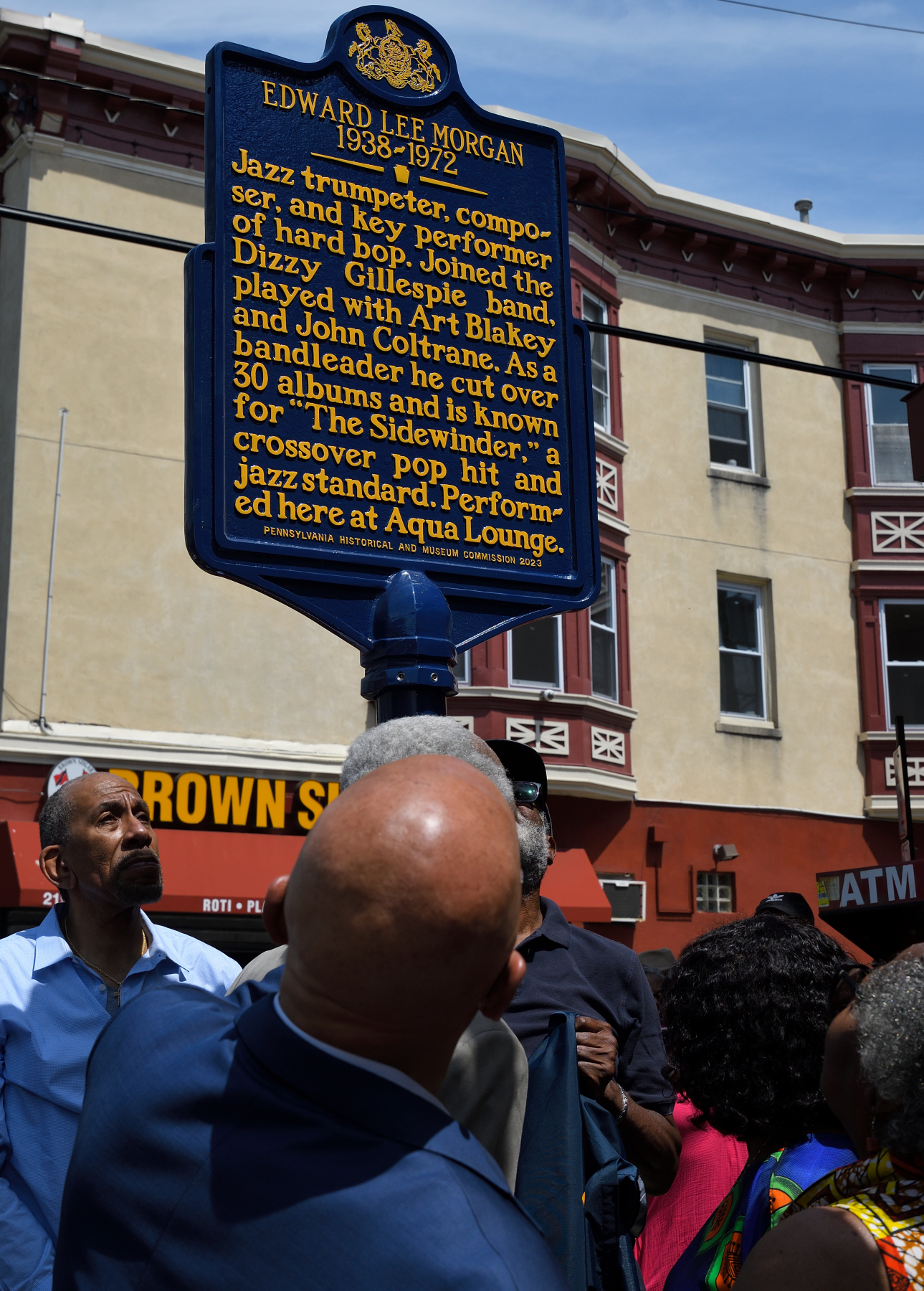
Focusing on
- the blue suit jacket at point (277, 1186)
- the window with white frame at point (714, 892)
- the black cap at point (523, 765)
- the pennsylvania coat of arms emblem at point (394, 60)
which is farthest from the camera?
the window with white frame at point (714, 892)

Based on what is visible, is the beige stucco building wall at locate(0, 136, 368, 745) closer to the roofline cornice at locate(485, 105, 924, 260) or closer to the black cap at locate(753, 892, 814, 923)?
the roofline cornice at locate(485, 105, 924, 260)

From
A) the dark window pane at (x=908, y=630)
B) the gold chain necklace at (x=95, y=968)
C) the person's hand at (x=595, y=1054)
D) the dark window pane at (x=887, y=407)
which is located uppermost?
the dark window pane at (x=887, y=407)

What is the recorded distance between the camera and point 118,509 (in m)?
13.5

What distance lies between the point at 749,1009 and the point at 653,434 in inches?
586

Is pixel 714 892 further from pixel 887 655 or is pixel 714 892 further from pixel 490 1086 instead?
pixel 490 1086

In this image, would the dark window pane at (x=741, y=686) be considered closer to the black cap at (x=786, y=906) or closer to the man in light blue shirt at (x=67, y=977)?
the black cap at (x=786, y=906)

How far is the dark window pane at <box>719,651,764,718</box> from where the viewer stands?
17219 mm

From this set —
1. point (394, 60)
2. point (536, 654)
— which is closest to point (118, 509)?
point (536, 654)

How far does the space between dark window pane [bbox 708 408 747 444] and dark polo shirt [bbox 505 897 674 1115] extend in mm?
15391

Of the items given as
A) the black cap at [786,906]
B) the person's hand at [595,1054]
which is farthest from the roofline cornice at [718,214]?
the person's hand at [595,1054]

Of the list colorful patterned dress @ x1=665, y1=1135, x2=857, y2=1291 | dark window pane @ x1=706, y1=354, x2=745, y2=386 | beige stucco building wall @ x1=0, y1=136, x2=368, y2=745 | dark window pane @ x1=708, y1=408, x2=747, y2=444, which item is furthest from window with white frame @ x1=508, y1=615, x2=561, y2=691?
colorful patterned dress @ x1=665, y1=1135, x2=857, y2=1291

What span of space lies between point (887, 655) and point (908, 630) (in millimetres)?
535

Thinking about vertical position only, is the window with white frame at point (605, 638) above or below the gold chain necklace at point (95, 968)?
above

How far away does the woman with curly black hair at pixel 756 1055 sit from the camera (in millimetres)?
2729
